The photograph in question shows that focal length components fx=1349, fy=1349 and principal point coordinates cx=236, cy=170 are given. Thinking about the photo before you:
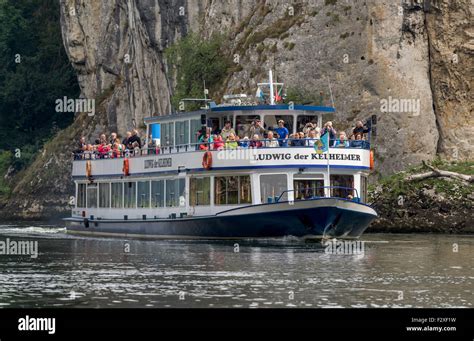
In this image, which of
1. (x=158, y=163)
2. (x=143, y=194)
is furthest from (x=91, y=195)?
(x=158, y=163)

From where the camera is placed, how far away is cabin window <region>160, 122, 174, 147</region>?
5291 cm

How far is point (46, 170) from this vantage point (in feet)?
336

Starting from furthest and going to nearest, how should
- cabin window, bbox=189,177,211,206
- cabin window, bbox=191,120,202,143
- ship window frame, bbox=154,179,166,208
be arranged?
ship window frame, bbox=154,179,166,208 → cabin window, bbox=191,120,202,143 → cabin window, bbox=189,177,211,206

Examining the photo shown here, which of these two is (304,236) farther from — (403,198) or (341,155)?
(403,198)

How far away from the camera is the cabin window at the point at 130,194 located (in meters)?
54.8

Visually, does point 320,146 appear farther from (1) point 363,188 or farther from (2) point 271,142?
(1) point 363,188

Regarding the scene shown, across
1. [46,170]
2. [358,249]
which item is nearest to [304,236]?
[358,249]

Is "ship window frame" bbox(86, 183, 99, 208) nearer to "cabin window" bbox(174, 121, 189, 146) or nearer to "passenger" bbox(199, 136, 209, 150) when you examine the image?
"cabin window" bbox(174, 121, 189, 146)

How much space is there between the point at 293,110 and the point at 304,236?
5186mm

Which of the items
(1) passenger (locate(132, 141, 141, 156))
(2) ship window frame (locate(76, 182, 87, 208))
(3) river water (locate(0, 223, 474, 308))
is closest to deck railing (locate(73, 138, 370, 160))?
(1) passenger (locate(132, 141, 141, 156))

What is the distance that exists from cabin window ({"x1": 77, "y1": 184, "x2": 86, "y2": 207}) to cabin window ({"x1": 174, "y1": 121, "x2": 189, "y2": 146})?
26.5ft

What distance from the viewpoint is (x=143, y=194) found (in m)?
54.2

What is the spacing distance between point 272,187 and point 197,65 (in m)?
34.1

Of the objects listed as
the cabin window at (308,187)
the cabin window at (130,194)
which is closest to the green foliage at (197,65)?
the cabin window at (130,194)
